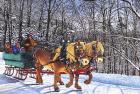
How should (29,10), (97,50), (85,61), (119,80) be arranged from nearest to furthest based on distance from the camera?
(85,61) → (97,50) → (119,80) → (29,10)

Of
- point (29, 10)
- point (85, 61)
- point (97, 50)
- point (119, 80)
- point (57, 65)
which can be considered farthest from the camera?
point (29, 10)

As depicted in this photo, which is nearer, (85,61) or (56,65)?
→ (85,61)

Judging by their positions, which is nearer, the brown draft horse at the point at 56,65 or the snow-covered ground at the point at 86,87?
the brown draft horse at the point at 56,65

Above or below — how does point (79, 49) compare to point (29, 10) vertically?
below

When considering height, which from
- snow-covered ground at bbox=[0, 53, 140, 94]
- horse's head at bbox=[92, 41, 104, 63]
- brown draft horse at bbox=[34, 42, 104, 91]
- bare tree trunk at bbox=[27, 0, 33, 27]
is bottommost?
snow-covered ground at bbox=[0, 53, 140, 94]

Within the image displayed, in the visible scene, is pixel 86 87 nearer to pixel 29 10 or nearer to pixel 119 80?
pixel 119 80

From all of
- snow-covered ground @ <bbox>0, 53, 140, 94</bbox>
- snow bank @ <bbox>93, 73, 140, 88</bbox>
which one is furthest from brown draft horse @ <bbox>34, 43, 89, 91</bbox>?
snow bank @ <bbox>93, 73, 140, 88</bbox>

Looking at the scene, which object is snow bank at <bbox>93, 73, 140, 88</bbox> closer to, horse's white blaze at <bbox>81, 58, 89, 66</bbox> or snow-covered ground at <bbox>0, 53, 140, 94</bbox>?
snow-covered ground at <bbox>0, 53, 140, 94</bbox>

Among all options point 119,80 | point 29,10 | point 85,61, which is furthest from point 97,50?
point 29,10

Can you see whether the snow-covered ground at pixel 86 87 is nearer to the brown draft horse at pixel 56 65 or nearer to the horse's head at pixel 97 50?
the brown draft horse at pixel 56 65

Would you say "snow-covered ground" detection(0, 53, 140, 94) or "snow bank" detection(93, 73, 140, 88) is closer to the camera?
"snow-covered ground" detection(0, 53, 140, 94)

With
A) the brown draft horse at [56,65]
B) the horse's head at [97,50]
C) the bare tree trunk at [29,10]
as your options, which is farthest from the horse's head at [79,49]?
the bare tree trunk at [29,10]

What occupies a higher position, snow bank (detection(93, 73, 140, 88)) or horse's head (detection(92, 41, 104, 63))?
horse's head (detection(92, 41, 104, 63))

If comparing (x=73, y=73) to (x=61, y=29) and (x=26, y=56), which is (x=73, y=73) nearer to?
(x=26, y=56)
